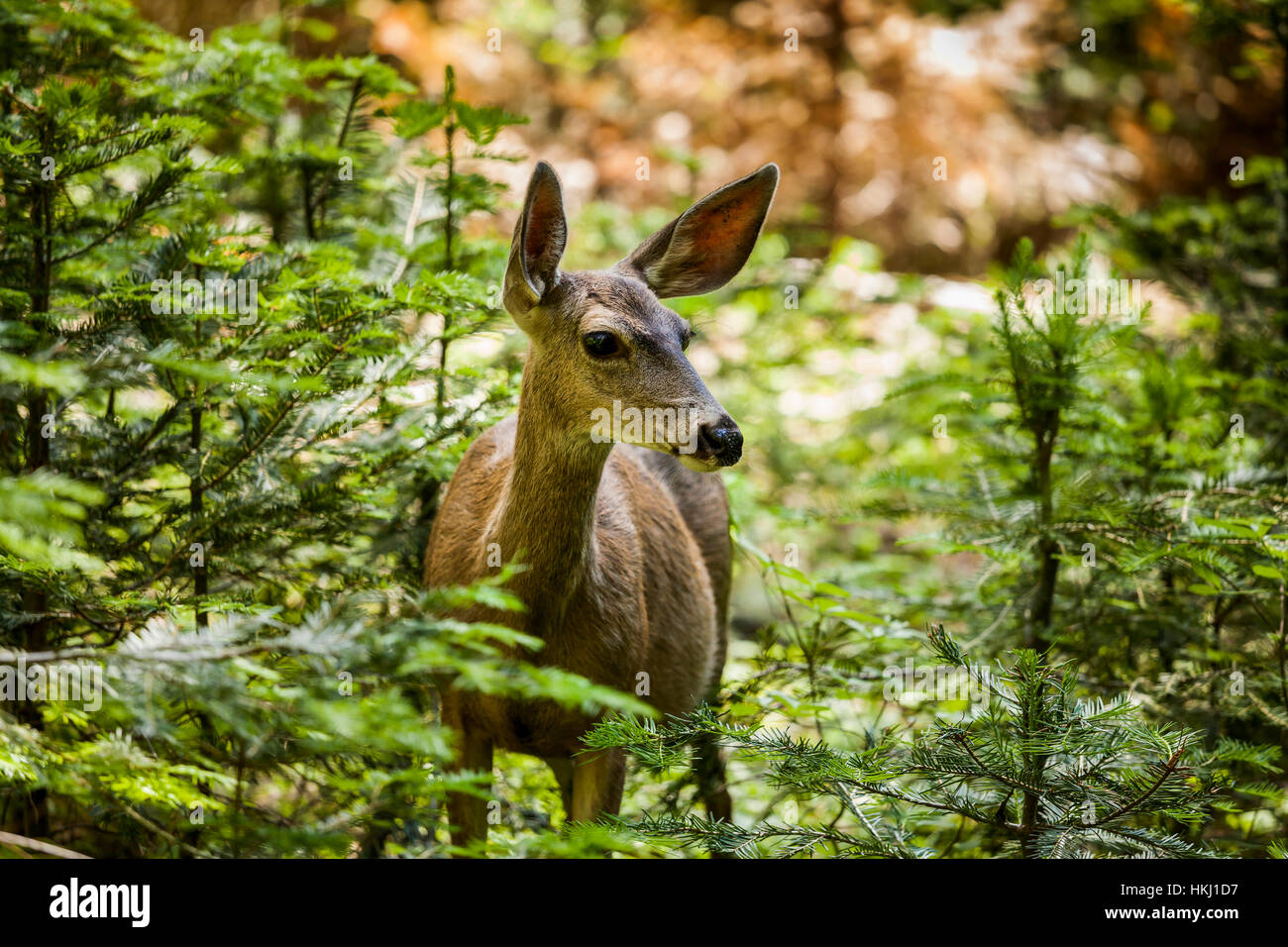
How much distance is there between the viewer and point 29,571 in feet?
9.23

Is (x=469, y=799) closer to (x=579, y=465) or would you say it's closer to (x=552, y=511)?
(x=552, y=511)

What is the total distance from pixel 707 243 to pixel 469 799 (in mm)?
2321

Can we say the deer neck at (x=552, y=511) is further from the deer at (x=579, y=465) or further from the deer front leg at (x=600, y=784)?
the deer front leg at (x=600, y=784)

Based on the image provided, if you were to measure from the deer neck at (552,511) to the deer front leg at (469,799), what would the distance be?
61cm

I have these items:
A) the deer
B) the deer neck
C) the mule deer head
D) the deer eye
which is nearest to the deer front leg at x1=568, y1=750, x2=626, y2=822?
the deer

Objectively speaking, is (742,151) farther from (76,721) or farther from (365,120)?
(76,721)

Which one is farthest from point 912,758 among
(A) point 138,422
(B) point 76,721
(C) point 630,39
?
(C) point 630,39

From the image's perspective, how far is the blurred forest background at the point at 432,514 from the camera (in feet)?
8.24

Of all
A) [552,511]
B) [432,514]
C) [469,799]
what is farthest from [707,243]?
[469,799]

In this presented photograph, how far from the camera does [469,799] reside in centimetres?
365

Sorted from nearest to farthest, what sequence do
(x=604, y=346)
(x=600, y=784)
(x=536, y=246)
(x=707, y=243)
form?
(x=604, y=346)
(x=536, y=246)
(x=600, y=784)
(x=707, y=243)

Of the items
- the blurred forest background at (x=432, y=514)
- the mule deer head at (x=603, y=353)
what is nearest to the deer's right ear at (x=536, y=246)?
the mule deer head at (x=603, y=353)

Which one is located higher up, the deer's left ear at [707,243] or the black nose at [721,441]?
the deer's left ear at [707,243]
